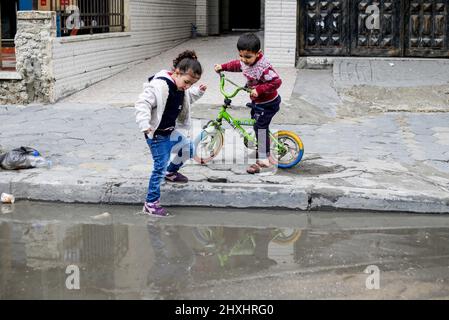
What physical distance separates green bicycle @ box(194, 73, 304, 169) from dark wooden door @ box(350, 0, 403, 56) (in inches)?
282

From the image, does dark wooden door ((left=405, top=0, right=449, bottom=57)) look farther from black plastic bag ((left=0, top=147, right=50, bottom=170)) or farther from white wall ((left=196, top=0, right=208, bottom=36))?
black plastic bag ((left=0, top=147, right=50, bottom=170))

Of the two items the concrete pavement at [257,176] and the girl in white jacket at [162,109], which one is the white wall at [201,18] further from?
the girl in white jacket at [162,109]

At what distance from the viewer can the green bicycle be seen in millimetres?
7176

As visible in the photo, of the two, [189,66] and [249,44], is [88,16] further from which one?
[189,66]

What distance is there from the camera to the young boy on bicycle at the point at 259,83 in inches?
266

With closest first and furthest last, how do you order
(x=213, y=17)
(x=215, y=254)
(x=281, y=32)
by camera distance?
(x=215, y=254) → (x=281, y=32) → (x=213, y=17)

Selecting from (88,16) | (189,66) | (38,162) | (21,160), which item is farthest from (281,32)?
(189,66)

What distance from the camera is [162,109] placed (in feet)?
19.8

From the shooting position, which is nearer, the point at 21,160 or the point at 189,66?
the point at 189,66

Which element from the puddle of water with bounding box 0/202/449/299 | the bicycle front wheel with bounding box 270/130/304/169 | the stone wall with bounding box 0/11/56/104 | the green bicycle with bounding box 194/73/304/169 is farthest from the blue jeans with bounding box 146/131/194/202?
the stone wall with bounding box 0/11/56/104

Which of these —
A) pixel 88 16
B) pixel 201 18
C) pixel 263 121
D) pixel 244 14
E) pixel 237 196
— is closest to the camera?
pixel 237 196

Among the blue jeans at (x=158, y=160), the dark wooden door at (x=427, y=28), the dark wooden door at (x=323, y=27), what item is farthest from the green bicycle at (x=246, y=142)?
the dark wooden door at (x=427, y=28)

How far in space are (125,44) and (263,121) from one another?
7516 mm

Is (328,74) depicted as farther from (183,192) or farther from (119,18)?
(183,192)
